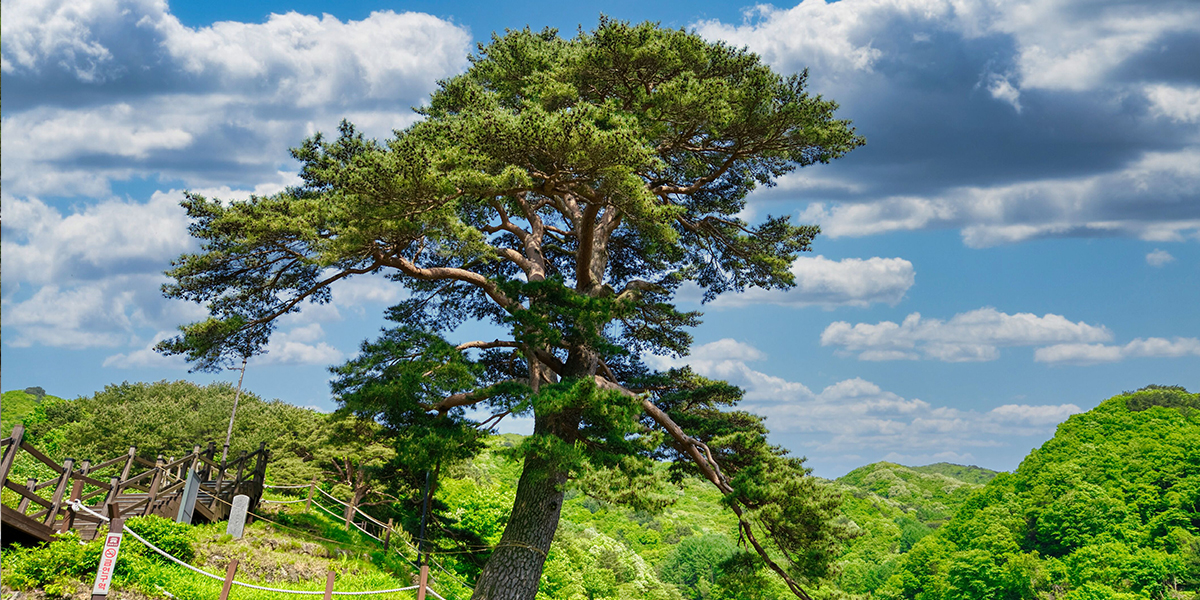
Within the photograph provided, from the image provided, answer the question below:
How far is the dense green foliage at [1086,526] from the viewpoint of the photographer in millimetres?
47062

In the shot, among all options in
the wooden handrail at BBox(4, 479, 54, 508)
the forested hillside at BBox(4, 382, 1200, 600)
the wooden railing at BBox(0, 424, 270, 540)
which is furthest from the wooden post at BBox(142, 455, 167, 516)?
the forested hillside at BBox(4, 382, 1200, 600)

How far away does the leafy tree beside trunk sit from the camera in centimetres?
1155

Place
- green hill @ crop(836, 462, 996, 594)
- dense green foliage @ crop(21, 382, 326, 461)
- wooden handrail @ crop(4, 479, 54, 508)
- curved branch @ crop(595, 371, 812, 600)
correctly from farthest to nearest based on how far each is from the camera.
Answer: green hill @ crop(836, 462, 996, 594), dense green foliage @ crop(21, 382, 326, 461), curved branch @ crop(595, 371, 812, 600), wooden handrail @ crop(4, 479, 54, 508)

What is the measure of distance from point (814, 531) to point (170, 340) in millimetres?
12335

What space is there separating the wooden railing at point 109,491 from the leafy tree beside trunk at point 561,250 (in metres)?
2.49

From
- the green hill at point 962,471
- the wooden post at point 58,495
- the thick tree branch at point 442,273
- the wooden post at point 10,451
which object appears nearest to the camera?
the wooden post at point 10,451

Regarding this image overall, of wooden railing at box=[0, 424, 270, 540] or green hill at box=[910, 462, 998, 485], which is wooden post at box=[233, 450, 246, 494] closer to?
wooden railing at box=[0, 424, 270, 540]

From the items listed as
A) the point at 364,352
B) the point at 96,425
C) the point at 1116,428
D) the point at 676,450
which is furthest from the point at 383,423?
the point at 1116,428

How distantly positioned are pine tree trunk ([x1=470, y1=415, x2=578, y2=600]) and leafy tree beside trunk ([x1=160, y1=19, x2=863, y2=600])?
3 centimetres

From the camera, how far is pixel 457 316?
17516 mm

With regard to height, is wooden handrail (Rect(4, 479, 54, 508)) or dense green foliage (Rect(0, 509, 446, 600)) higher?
wooden handrail (Rect(4, 479, 54, 508))

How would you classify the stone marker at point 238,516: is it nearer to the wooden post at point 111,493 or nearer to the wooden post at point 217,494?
the wooden post at point 217,494

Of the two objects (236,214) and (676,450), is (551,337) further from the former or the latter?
(236,214)

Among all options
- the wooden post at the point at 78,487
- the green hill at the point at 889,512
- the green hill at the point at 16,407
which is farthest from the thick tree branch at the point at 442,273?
the green hill at the point at 16,407
